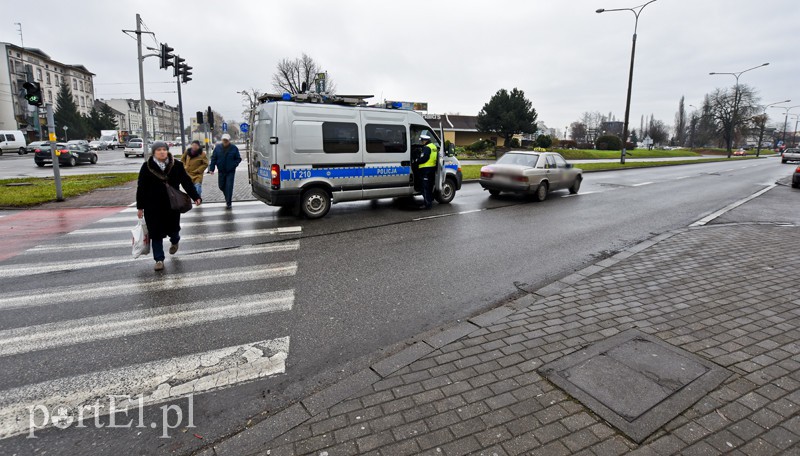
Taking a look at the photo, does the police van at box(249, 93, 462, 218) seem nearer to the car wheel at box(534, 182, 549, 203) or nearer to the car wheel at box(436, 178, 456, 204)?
the car wheel at box(436, 178, 456, 204)

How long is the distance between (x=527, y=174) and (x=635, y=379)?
9.85 metres

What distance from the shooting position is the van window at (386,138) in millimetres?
10117

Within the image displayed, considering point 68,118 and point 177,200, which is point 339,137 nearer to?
point 177,200

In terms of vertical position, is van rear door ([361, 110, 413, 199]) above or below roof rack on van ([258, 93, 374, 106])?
below

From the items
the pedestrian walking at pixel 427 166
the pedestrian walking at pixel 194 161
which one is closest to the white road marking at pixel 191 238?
the pedestrian walking at pixel 194 161

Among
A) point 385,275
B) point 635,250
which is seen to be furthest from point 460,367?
point 635,250

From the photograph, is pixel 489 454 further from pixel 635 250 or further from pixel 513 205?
pixel 513 205

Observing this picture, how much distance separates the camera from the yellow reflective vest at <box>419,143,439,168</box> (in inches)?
426

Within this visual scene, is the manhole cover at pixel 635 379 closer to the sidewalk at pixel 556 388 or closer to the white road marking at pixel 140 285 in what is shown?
the sidewalk at pixel 556 388

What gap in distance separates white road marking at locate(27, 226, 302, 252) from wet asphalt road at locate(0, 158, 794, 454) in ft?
0.17

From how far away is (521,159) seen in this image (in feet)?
43.5

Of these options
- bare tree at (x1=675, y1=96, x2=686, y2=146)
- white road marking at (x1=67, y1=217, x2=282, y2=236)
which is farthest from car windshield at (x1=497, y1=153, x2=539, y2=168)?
bare tree at (x1=675, y1=96, x2=686, y2=146)

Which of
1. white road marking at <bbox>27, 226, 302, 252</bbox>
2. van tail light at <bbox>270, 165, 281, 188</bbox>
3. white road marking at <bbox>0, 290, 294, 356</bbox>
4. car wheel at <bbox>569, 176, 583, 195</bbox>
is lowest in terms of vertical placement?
white road marking at <bbox>0, 290, 294, 356</bbox>

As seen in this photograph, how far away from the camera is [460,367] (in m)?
3.36
